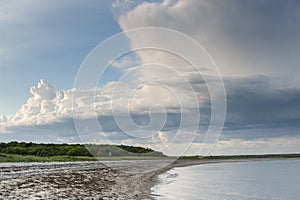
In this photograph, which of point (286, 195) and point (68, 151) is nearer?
point (286, 195)

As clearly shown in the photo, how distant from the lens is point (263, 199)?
4212 centimetres

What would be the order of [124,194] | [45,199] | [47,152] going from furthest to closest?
[47,152] → [124,194] → [45,199]

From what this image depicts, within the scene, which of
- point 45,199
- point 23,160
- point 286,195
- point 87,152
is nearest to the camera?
point 45,199

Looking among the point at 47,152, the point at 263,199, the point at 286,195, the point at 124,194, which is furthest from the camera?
the point at 47,152

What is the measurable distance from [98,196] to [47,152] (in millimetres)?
142106

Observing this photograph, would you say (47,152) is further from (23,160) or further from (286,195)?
(286,195)

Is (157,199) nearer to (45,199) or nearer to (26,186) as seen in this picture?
(45,199)

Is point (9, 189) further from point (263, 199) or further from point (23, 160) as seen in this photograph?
point (23, 160)

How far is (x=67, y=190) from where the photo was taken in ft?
119

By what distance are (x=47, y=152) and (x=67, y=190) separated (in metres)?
138

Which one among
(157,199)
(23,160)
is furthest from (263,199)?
(23,160)

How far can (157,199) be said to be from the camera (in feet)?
114

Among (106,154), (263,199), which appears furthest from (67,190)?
(106,154)

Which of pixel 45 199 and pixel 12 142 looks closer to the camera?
pixel 45 199
